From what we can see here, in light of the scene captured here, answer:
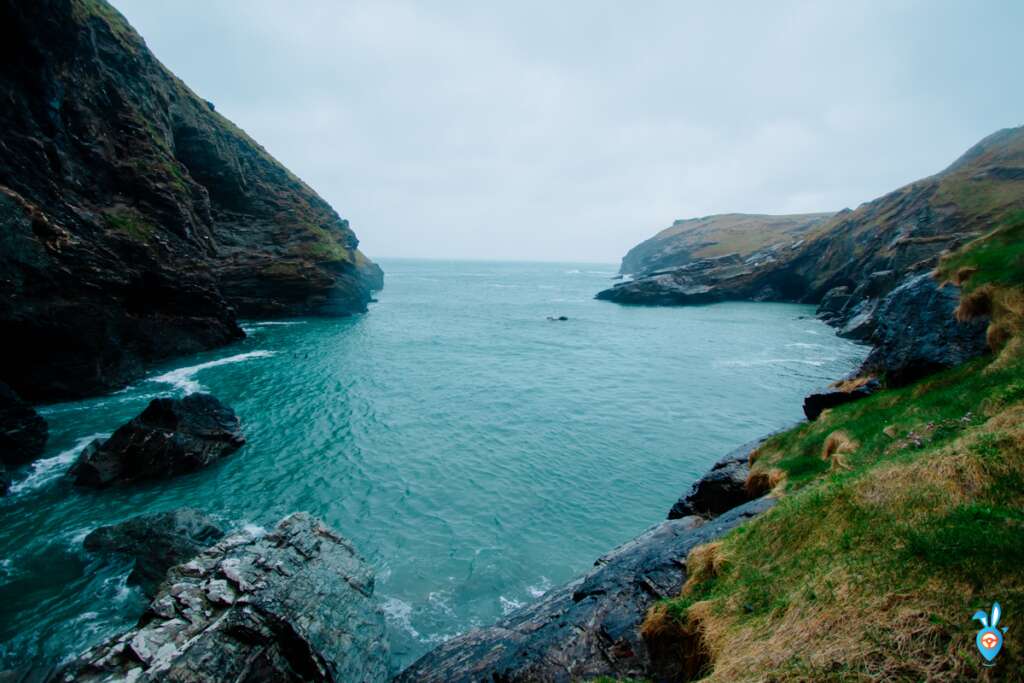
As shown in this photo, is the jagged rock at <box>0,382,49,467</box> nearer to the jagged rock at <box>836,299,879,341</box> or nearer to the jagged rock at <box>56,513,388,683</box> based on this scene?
the jagged rock at <box>56,513,388,683</box>

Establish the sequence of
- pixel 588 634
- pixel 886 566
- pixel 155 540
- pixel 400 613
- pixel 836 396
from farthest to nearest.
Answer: pixel 836 396 → pixel 155 540 → pixel 400 613 → pixel 588 634 → pixel 886 566

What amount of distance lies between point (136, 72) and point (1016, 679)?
75.3 m

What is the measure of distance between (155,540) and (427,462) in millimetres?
13301

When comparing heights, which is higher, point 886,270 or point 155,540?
point 886,270

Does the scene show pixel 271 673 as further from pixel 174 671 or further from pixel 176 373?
pixel 176 373

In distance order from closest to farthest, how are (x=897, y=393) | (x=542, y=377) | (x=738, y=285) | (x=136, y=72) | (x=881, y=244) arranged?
1. (x=897, y=393)
2. (x=542, y=377)
3. (x=136, y=72)
4. (x=881, y=244)
5. (x=738, y=285)

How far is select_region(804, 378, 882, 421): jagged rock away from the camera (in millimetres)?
17428

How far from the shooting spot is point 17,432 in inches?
942

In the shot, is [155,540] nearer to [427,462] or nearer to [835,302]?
[427,462]

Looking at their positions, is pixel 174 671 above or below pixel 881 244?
below

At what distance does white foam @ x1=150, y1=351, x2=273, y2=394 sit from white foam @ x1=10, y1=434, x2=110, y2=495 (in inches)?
421

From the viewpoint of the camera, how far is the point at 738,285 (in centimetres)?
12056

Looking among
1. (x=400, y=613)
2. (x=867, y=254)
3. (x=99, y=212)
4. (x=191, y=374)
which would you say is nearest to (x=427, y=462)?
(x=400, y=613)

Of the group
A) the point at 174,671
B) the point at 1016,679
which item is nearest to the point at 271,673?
the point at 174,671
